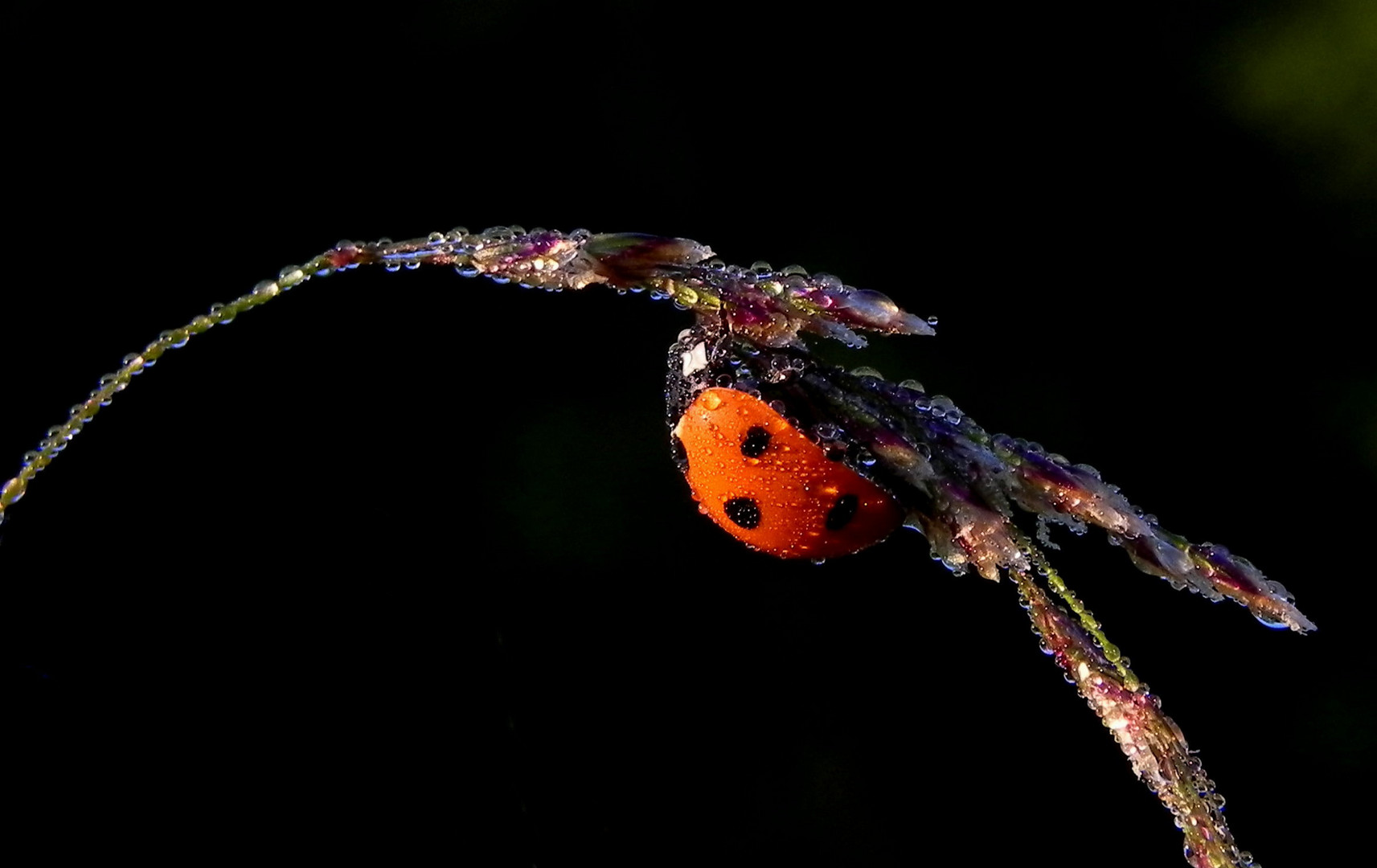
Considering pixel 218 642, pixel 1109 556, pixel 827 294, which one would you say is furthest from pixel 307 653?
pixel 1109 556

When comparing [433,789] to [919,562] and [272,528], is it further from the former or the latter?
[919,562]

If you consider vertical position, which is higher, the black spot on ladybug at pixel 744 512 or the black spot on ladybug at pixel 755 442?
the black spot on ladybug at pixel 755 442

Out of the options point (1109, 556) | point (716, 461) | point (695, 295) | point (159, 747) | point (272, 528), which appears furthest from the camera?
point (1109, 556)

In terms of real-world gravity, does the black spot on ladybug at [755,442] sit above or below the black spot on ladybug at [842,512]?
above

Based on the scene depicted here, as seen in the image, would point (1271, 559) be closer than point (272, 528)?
No

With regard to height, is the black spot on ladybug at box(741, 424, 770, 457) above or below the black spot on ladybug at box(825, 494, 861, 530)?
above
